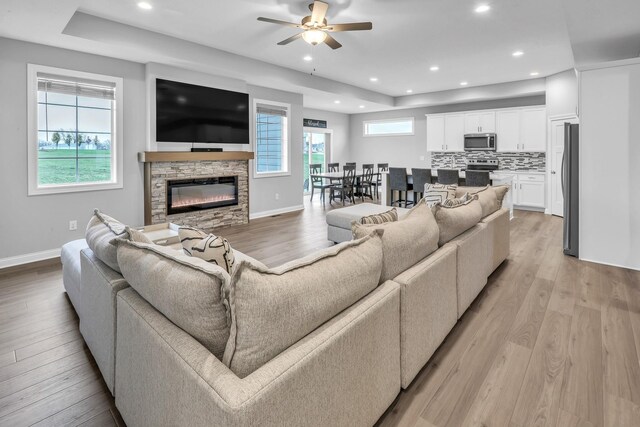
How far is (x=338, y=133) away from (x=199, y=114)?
6.22 meters

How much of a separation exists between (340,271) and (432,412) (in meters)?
0.94

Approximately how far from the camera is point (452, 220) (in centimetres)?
244

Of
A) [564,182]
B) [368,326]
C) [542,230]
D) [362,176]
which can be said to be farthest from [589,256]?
[362,176]

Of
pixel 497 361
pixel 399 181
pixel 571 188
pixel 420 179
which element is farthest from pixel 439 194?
pixel 497 361

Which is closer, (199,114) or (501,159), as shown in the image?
(199,114)

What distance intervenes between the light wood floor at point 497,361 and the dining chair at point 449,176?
2.67m

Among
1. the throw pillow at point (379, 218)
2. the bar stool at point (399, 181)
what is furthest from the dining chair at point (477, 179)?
the throw pillow at point (379, 218)

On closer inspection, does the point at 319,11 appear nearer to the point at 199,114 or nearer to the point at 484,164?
the point at 199,114

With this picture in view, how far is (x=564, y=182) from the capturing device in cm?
432

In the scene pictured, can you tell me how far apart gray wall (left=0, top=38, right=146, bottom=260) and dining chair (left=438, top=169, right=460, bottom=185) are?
488 cm

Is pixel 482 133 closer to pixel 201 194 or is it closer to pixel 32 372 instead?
pixel 201 194

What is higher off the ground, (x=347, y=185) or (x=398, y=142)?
(x=398, y=142)

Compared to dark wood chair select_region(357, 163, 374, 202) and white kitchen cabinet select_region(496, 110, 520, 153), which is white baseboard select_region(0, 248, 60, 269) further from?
white kitchen cabinet select_region(496, 110, 520, 153)

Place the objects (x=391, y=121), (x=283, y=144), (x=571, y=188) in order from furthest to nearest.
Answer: (x=391, y=121) → (x=283, y=144) → (x=571, y=188)
